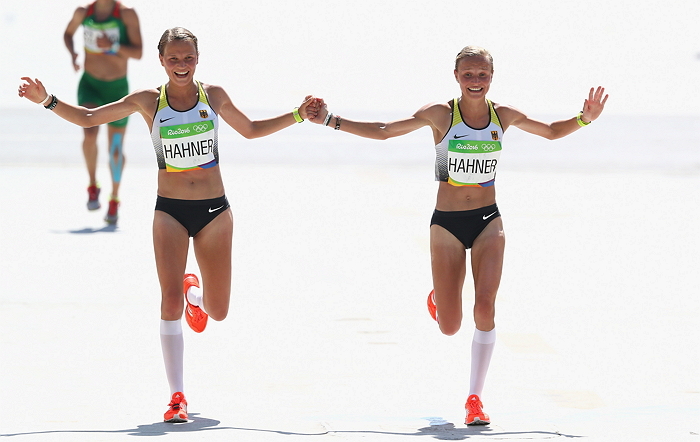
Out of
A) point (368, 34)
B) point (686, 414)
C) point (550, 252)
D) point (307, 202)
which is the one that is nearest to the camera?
point (686, 414)

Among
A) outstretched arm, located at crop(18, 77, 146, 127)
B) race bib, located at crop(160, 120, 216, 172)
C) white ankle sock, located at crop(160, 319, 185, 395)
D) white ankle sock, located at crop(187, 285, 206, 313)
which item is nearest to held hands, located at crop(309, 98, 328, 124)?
race bib, located at crop(160, 120, 216, 172)

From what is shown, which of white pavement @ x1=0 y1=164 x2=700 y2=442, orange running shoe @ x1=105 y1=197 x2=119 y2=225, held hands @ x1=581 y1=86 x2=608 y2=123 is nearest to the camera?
white pavement @ x1=0 y1=164 x2=700 y2=442

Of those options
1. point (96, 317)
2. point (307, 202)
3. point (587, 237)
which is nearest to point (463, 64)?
point (96, 317)

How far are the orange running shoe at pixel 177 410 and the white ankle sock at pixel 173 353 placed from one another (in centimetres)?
8

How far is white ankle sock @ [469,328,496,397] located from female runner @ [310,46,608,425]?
0.4 inches

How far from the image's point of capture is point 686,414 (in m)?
6.41

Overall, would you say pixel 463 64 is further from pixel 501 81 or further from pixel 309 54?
pixel 309 54

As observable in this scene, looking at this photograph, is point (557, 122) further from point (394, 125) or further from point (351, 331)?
point (351, 331)

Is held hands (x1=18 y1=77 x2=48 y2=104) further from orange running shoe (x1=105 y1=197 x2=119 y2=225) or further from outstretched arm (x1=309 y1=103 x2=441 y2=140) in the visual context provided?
orange running shoe (x1=105 y1=197 x2=119 y2=225)

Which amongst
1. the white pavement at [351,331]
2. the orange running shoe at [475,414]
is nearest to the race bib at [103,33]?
the white pavement at [351,331]

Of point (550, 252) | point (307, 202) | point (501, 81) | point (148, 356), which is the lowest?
point (148, 356)

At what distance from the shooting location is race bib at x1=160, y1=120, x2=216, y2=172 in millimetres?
6648

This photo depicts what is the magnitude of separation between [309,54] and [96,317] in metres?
24.0

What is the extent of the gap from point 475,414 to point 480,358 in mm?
364
